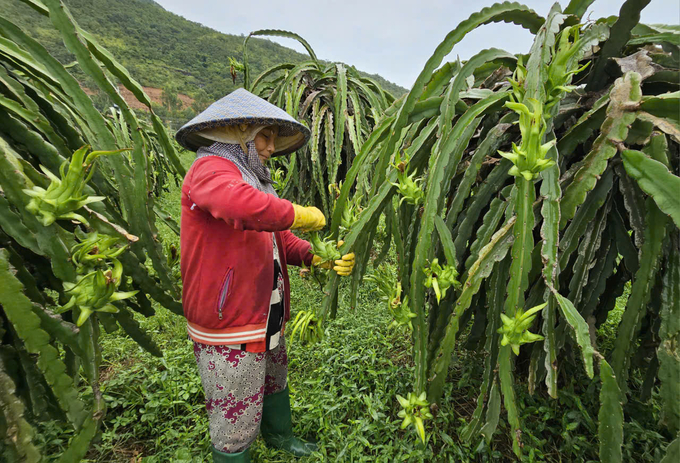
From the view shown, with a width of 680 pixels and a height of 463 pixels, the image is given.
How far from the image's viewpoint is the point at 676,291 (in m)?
0.81

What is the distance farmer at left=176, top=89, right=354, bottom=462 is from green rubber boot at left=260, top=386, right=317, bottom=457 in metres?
0.22

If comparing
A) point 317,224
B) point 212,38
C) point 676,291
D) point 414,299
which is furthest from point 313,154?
point 212,38

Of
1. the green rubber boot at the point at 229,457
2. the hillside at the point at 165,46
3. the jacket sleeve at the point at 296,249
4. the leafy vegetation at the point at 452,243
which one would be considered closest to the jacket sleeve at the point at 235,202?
the leafy vegetation at the point at 452,243

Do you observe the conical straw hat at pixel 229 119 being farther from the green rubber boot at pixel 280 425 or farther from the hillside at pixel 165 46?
the hillside at pixel 165 46

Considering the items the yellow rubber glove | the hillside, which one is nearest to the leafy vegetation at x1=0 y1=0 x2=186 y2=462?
the yellow rubber glove

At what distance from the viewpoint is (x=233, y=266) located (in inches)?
45.7

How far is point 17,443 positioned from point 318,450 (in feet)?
3.78

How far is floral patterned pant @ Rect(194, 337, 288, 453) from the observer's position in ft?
3.93

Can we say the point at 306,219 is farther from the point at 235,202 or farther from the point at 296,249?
the point at 296,249

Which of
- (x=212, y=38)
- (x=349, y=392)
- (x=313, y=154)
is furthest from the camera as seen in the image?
(x=212, y=38)

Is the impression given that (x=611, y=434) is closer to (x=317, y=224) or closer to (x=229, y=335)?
(x=317, y=224)

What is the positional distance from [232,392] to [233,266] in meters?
0.44

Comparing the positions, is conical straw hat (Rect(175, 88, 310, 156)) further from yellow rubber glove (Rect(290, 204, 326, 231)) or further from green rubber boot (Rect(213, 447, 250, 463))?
green rubber boot (Rect(213, 447, 250, 463))

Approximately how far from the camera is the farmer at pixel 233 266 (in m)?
1.12
